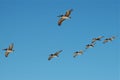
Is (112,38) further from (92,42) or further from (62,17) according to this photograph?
(62,17)

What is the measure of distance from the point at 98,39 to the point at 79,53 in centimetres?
393

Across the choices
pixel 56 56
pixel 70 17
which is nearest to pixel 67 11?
pixel 70 17

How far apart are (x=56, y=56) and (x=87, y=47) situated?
6102 mm

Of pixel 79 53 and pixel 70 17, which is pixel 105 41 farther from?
pixel 70 17

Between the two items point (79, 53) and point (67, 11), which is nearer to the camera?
point (67, 11)

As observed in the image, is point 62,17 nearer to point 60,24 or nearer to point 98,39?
point 60,24

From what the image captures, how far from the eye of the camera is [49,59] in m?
106

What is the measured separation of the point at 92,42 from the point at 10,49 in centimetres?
1485

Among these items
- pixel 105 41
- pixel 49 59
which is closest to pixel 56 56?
pixel 49 59

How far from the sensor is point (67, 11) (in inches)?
3772

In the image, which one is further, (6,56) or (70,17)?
(6,56)

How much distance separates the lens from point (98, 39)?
108 meters

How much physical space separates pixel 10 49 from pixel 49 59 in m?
Result: 8.64

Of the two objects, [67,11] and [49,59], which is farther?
[49,59]
